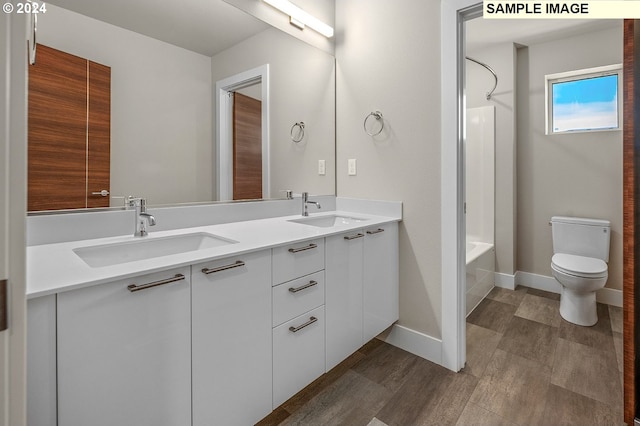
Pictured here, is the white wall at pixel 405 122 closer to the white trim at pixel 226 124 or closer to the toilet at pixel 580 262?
the white trim at pixel 226 124

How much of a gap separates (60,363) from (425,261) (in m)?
1.72

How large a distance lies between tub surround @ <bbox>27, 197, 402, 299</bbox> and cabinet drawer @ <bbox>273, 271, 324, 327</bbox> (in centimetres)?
19

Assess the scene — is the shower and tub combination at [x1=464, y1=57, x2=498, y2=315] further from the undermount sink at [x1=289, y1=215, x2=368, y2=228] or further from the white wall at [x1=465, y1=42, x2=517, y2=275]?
the undermount sink at [x1=289, y1=215, x2=368, y2=228]

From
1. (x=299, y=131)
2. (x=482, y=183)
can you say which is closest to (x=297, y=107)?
(x=299, y=131)

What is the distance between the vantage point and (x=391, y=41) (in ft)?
6.62

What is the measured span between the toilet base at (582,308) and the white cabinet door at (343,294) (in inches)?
70.8

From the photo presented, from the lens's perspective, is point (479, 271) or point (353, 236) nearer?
point (353, 236)

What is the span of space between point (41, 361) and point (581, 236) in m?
3.52

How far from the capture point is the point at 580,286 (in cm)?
235

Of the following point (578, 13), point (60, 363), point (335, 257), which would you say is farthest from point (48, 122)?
point (578, 13)

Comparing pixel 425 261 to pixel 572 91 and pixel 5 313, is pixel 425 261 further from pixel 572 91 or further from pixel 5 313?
pixel 572 91

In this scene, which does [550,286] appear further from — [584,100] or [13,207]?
[13,207]

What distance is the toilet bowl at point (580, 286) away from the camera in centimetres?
233

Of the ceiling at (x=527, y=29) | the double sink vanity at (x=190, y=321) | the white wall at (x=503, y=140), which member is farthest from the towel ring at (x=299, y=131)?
the white wall at (x=503, y=140)
